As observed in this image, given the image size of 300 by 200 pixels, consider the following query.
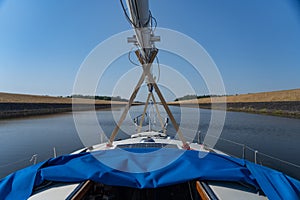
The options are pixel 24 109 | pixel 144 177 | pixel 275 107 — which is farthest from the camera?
pixel 24 109

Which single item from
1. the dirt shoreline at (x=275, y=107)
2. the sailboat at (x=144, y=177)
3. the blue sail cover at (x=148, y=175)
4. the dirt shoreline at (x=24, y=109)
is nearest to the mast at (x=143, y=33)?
the sailboat at (x=144, y=177)

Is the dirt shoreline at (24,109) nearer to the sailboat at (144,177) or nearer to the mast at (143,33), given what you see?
the mast at (143,33)

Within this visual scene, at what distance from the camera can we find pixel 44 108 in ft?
141

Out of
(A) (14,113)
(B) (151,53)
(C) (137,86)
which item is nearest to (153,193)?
(C) (137,86)

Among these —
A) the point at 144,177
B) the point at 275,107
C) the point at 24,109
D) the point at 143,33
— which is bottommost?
the point at 144,177

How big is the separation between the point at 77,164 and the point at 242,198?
1.85 metres

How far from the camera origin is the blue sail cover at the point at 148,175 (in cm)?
188

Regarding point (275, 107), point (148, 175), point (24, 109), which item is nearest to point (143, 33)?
point (148, 175)

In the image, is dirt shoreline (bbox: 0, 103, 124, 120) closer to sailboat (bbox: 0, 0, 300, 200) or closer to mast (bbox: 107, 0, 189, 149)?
mast (bbox: 107, 0, 189, 149)

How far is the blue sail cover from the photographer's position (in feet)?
6.17

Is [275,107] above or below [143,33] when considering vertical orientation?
below

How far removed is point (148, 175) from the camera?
211 cm

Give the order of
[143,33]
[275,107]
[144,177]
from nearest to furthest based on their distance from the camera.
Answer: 1. [144,177]
2. [143,33]
3. [275,107]

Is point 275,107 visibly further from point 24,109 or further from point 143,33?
point 24,109
